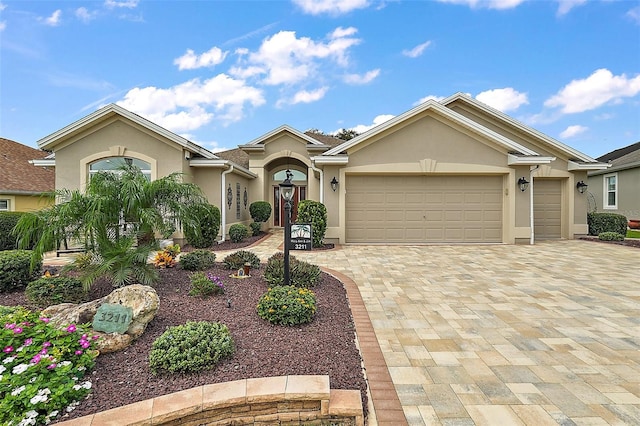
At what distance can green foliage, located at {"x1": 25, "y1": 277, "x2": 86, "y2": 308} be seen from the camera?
4434 mm

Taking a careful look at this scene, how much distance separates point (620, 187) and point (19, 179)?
30234mm

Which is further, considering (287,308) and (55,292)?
(55,292)

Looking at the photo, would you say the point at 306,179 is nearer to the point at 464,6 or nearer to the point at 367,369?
the point at 464,6

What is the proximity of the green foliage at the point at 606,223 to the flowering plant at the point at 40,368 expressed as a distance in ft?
56.8

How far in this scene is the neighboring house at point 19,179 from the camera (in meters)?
14.8

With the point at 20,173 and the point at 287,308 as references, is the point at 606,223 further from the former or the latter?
the point at 20,173

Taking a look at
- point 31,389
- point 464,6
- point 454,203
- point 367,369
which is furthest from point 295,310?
point 464,6

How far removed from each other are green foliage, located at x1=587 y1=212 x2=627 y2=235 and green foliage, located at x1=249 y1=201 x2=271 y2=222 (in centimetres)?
1455

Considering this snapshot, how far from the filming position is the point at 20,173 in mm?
16078

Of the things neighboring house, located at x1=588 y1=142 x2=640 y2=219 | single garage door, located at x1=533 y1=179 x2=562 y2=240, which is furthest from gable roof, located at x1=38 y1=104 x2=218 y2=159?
neighboring house, located at x1=588 y1=142 x2=640 y2=219

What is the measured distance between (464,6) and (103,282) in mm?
14160

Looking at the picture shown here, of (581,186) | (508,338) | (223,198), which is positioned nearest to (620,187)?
(581,186)

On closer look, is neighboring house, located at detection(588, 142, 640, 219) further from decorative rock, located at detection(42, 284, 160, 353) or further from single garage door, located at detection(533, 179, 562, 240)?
decorative rock, located at detection(42, 284, 160, 353)

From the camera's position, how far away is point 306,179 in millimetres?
18969
